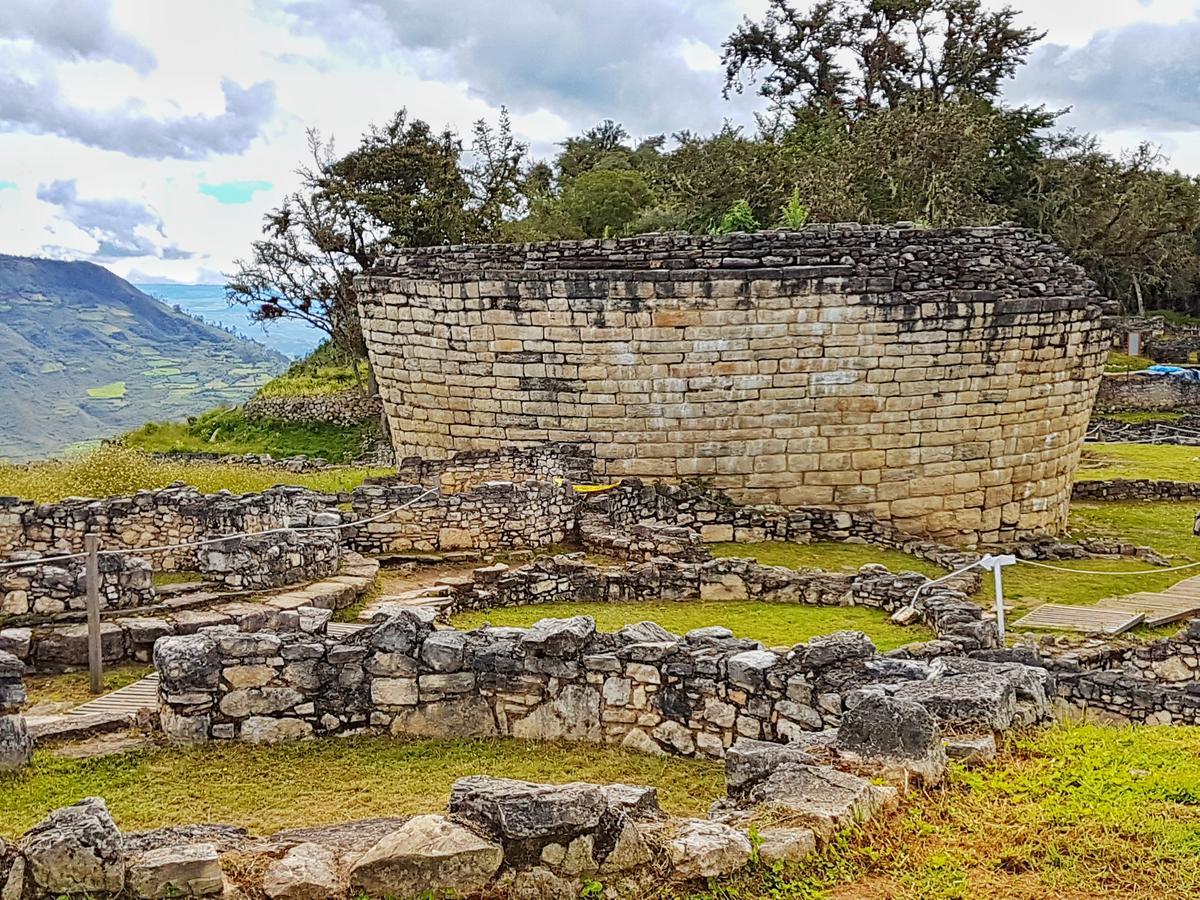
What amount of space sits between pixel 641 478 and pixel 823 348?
327 cm

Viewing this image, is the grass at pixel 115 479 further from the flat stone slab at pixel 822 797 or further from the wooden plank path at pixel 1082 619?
the flat stone slab at pixel 822 797

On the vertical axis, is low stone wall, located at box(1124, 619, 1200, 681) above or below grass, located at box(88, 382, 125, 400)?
below

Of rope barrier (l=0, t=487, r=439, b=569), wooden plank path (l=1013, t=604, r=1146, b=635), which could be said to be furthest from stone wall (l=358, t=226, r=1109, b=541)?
wooden plank path (l=1013, t=604, r=1146, b=635)

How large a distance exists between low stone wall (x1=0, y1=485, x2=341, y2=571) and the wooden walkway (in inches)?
317

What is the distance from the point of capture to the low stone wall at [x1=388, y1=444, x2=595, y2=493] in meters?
15.2

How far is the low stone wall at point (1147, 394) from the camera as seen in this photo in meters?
38.3

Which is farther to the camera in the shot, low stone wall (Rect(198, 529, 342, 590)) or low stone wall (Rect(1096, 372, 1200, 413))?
low stone wall (Rect(1096, 372, 1200, 413))

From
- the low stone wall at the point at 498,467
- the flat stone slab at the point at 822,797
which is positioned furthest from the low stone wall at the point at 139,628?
the flat stone slab at the point at 822,797

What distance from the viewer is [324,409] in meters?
32.8

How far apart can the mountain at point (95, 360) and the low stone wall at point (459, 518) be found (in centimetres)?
1923

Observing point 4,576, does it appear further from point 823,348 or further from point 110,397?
point 110,397

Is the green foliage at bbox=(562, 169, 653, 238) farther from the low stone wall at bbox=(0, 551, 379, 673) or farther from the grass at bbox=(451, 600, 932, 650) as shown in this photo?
the low stone wall at bbox=(0, 551, 379, 673)

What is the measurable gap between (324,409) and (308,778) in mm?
26496

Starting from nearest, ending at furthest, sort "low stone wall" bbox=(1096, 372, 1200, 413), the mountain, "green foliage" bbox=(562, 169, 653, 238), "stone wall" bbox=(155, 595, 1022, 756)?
"stone wall" bbox=(155, 595, 1022, 756)
"green foliage" bbox=(562, 169, 653, 238)
the mountain
"low stone wall" bbox=(1096, 372, 1200, 413)
